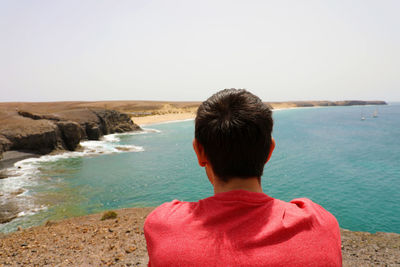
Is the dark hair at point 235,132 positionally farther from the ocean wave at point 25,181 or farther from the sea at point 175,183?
the ocean wave at point 25,181

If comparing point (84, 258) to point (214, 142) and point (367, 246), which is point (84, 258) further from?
point (367, 246)

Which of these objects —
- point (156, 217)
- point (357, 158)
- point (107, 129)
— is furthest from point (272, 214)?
point (107, 129)

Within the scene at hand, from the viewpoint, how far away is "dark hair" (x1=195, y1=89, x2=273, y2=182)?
1.33 m

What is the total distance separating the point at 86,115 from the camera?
148 ft

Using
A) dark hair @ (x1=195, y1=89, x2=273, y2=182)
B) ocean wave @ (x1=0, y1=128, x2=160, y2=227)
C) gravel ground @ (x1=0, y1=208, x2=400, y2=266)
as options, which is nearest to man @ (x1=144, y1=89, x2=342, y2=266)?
dark hair @ (x1=195, y1=89, x2=273, y2=182)

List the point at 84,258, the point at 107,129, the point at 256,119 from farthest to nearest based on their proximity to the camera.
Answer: the point at 107,129 < the point at 84,258 < the point at 256,119

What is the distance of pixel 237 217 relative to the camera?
3.91 ft

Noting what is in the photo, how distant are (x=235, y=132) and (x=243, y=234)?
1.56 feet

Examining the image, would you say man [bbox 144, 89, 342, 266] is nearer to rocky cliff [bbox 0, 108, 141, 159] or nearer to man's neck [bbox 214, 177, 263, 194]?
man's neck [bbox 214, 177, 263, 194]

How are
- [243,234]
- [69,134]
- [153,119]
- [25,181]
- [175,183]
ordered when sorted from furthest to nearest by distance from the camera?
[153,119]
[69,134]
[175,183]
[25,181]
[243,234]

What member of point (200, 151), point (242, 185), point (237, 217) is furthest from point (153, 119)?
point (237, 217)

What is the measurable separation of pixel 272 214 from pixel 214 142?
0.44 metres

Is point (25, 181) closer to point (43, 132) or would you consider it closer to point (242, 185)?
point (43, 132)

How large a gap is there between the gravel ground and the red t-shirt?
660 cm
